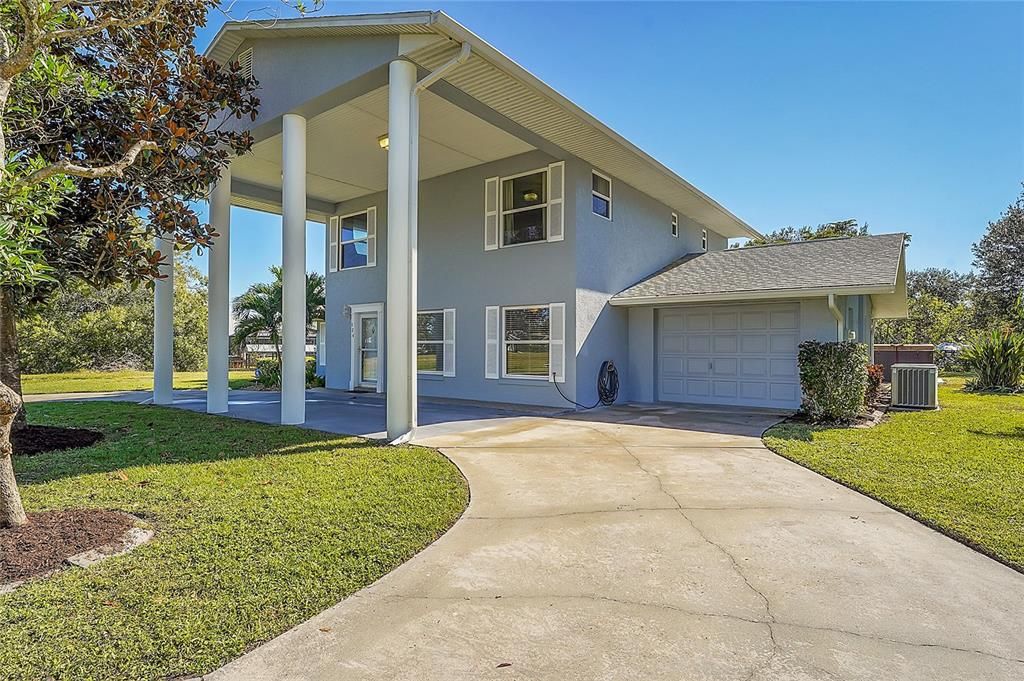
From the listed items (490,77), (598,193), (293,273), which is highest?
(490,77)

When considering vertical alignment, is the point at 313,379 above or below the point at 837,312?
below

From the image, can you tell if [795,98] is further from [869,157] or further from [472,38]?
[472,38]

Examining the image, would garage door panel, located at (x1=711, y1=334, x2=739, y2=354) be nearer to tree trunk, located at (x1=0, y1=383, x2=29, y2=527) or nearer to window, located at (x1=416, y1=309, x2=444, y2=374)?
window, located at (x1=416, y1=309, x2=444, y2=374)

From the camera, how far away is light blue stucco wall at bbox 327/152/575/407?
35.3ft

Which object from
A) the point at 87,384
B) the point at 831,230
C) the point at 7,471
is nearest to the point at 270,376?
the point at 87,384

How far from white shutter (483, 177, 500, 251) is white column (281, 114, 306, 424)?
14.3 ft

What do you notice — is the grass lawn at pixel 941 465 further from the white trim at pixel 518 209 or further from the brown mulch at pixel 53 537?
the white trim at pixel 518 209

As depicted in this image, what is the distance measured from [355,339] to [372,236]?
107 inches

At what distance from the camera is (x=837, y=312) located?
9.64 meters

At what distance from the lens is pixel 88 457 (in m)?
5.81

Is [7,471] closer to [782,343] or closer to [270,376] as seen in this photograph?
[270,376]

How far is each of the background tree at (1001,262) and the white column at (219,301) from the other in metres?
26.3

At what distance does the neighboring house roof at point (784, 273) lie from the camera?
9.52 meters

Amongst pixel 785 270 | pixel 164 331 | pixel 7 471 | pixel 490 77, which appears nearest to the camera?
pixel 7 471
